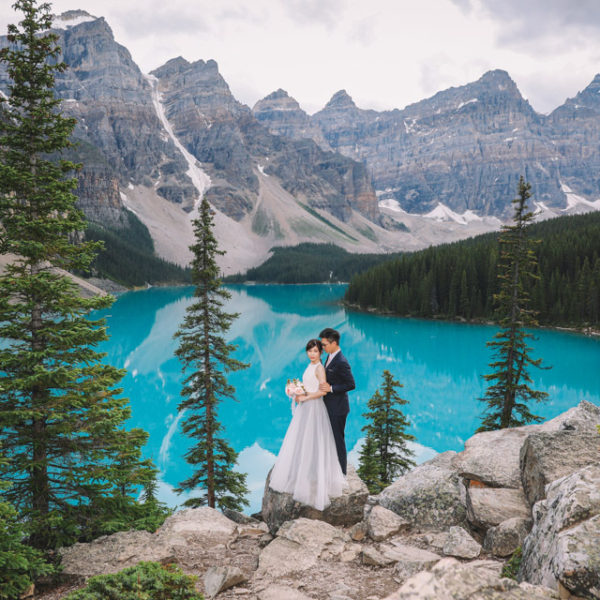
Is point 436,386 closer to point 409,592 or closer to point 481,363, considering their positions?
point 481,363

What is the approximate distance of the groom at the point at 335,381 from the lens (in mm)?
8109

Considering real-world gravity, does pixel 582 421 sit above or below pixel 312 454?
above

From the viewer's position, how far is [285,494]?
28.5 feet

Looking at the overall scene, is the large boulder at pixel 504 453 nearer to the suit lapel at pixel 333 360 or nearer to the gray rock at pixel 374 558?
the gray rock at pixel 374 558

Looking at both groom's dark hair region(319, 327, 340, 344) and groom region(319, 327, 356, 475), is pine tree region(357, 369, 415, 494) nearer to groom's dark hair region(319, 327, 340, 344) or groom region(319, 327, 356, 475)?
groom region(319, 327, 356, 475)

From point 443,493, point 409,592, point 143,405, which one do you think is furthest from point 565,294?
point 409,592

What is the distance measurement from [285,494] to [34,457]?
576 centimetres

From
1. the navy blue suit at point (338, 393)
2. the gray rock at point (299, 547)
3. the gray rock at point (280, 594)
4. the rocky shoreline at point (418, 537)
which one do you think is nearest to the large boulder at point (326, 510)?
the rocky shoreline at point (418, 537)

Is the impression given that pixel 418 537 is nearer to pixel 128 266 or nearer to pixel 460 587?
pixel 460 587

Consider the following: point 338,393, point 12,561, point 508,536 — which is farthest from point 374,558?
point 12,561

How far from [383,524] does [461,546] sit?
1.54 metres

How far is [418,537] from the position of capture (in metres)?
7.69

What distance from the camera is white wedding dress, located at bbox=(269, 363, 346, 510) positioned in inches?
333

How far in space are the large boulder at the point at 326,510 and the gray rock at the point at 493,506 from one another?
7.15ft
